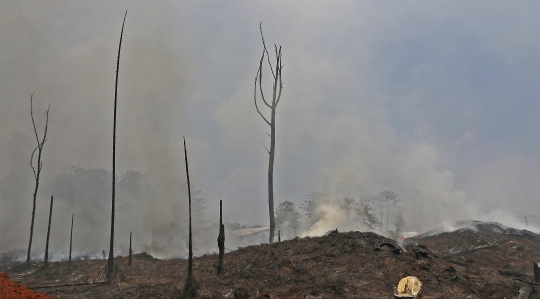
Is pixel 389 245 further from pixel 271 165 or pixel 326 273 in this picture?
pixel 271 165

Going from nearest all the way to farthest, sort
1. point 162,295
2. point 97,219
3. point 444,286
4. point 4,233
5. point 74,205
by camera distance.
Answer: point 444,286 → point 162,295 → point 4,233 → point 97,219 → point 74,205

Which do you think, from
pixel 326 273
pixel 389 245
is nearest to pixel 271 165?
pixel 389 245

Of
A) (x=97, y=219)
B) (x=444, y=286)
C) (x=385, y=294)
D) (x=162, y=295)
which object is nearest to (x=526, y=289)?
(x=444, y=286)

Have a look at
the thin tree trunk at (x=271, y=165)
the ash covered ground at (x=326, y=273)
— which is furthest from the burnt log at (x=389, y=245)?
the thin tree trunk at (x=271, y=165)

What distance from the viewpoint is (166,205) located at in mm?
55594

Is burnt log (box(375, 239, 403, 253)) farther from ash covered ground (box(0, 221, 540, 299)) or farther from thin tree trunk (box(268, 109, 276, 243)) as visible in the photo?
thin tree trunk (box(268, 109, 276, 243))

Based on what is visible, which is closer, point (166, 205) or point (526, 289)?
point (526, 289)

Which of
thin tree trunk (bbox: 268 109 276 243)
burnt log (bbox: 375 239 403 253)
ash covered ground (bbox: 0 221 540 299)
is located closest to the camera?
ash covered ground (bbox: 0 221 540 299)

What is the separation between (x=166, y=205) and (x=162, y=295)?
139ft

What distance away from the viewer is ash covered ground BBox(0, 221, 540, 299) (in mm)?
13477

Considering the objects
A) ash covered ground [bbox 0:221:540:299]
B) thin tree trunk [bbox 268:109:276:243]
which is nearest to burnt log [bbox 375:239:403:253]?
ash covered ground [bbox 0:221:540:299]

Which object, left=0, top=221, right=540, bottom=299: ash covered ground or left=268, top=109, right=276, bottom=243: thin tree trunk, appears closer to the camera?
left=0, top=221, right=540, bottom=299: ash covered ground

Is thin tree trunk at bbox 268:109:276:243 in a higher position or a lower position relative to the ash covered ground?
higher

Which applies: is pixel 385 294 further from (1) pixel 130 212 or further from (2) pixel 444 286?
(1) pixel 130 212
